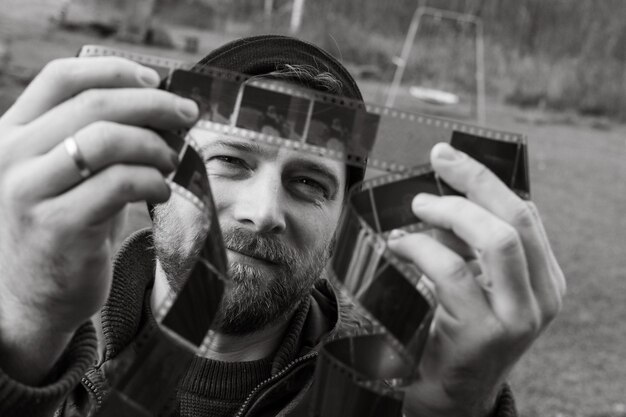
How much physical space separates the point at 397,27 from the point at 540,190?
129 inches

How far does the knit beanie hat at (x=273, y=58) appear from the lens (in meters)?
1.90

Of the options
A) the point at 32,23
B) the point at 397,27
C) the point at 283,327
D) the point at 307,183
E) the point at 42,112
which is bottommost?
the point at 397,27

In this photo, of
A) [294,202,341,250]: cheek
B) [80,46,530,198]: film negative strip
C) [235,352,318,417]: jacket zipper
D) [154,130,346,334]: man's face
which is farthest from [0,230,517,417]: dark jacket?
[80,46,530,198]: film negative strip

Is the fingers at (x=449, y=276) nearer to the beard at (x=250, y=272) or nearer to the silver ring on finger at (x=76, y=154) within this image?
the silver ring on finger at (x=76, y=154)

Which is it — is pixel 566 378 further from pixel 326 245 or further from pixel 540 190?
pixel 540 190

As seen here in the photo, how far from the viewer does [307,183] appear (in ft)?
5.98

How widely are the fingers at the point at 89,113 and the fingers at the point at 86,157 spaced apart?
0.02 meters

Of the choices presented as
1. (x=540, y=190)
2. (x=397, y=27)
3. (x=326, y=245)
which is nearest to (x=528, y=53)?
(x=397, y=27)

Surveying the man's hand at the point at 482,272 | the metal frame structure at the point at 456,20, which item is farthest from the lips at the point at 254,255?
the metal frame structure at the point at 456,20

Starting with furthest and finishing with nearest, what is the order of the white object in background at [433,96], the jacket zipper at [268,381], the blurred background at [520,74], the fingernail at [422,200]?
the white object in background at [433,96] < the blurred background at [520,74] < the jacket zipper at [268,381] < the fingernail at [422,200]

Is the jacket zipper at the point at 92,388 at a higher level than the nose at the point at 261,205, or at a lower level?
lower

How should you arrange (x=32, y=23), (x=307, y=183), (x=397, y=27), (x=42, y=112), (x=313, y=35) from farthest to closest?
(x=397, y=27)
(x=313, y=35)
(x=32, y=23)
(x=307, y=183)
(x=42, y=112)

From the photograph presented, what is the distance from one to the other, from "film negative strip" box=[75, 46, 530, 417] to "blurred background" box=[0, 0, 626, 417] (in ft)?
10.8

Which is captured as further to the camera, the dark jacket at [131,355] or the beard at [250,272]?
the beard at [250,272]
